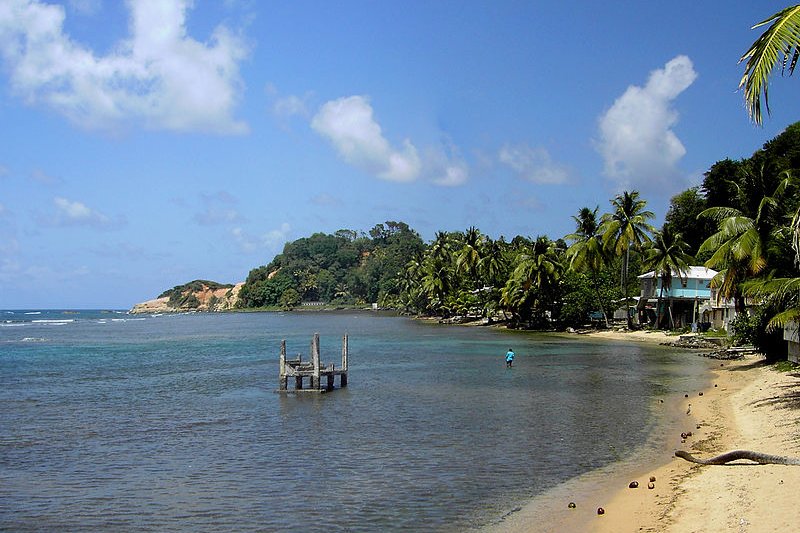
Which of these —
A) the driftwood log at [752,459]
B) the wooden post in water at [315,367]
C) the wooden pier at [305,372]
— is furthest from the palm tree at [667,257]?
the driftwood log at [752,459]

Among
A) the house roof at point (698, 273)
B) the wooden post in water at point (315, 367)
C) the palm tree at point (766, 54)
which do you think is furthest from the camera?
the house roof at point (698, 273)

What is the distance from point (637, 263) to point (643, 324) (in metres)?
16.3

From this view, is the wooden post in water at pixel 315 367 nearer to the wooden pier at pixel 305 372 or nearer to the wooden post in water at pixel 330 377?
the wooden pier at pixel 305 372

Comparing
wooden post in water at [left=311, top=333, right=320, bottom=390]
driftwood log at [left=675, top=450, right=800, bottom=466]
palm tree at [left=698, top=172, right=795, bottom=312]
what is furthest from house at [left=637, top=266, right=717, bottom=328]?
driftwood log at [left=675, top=450, right=800, bottom=466]

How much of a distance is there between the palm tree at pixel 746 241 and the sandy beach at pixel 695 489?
8.51m

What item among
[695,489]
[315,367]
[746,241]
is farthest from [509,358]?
[695,489]

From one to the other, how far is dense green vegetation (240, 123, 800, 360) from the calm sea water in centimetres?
569

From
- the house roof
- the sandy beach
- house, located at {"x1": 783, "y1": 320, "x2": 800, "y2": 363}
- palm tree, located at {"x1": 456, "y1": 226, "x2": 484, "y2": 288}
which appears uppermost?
palm tree, located at {"x1": 456, "y1": 226, "x2": 484, "y2": 288}

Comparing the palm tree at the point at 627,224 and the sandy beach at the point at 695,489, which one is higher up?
the palm tree at the point at 627,224

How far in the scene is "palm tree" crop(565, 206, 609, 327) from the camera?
224ft

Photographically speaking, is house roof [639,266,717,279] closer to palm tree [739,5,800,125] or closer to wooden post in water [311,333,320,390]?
wooden post in water [311,333,320,390]

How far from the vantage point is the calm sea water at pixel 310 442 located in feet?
43.4

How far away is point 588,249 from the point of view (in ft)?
224

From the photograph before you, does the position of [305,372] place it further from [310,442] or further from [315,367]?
[310,442]
